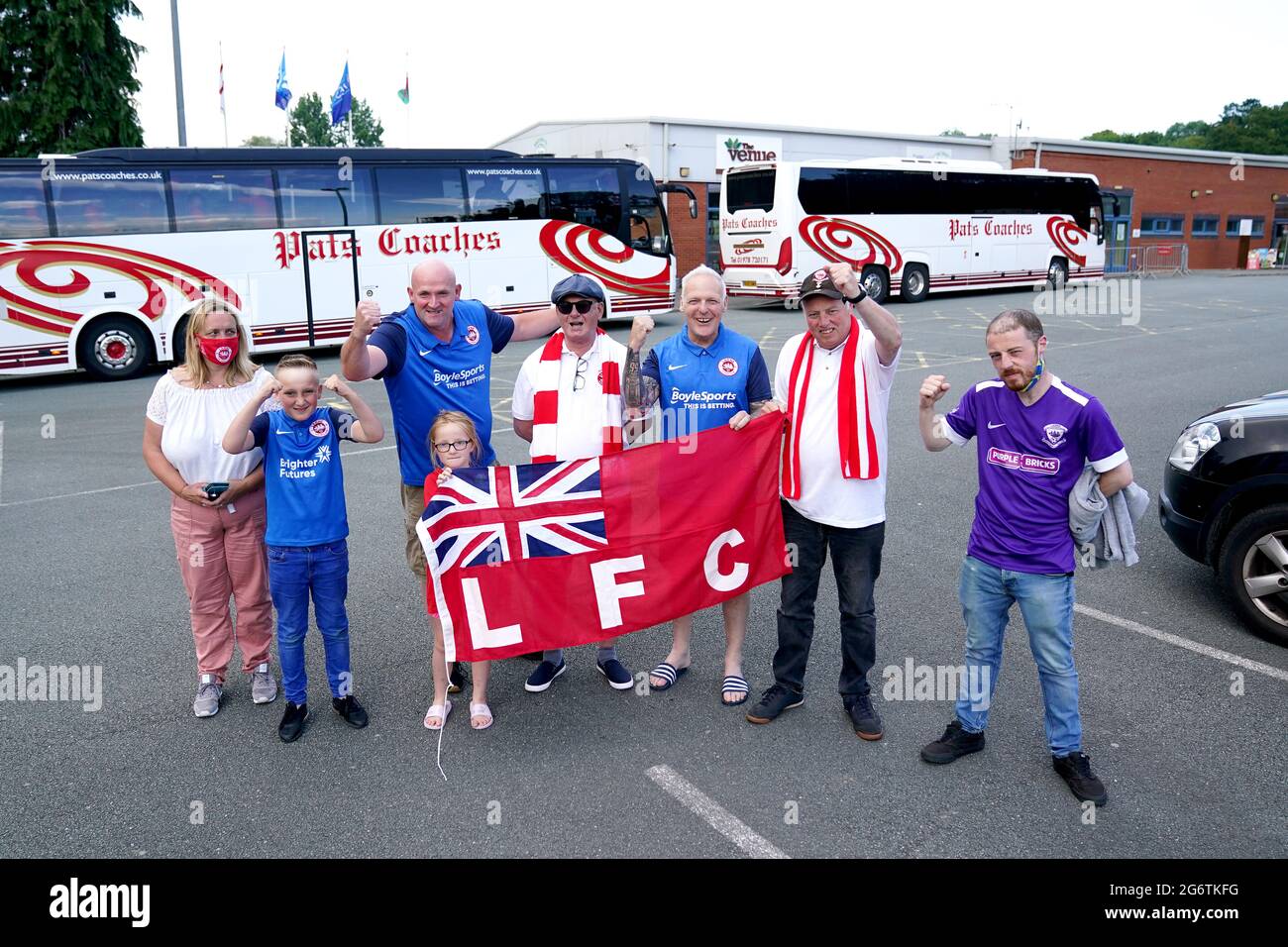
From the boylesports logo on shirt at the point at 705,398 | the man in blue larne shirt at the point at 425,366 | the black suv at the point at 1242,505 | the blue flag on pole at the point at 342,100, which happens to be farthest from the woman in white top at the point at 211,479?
the blue flag on pole at the point at 342,100

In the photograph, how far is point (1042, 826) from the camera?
3.64m

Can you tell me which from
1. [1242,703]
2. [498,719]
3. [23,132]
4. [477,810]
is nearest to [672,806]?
[477,810]

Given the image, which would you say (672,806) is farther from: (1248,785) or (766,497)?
(1248,785)

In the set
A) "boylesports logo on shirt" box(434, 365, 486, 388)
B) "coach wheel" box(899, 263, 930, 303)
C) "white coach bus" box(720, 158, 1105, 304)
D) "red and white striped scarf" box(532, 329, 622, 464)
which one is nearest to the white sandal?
"red and white striped scarf" box(532, 329, 622, 464)

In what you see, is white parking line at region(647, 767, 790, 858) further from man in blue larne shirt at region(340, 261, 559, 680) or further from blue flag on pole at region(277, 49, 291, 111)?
blue flag on pole at region(277, 49, 291, 111)

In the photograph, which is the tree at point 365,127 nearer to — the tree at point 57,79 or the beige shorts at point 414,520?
the tree at point 57,79

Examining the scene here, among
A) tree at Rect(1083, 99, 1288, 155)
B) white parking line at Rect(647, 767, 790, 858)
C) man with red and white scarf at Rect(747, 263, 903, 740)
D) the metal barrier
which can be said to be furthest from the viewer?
tree at Rect(1083, 99, 1288, 155)

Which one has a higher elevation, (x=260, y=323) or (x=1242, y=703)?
(x=260, y=323)

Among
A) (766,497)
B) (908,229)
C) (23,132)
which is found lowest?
(766,497)

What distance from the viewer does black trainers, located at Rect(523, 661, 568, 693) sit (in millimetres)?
4852

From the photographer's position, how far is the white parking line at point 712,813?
3529mm

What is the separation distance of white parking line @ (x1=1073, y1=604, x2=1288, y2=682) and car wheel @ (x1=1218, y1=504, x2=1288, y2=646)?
33 cm

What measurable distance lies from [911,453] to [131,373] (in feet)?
43.7

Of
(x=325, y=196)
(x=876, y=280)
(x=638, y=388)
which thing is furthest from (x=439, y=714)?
(x=876, y=280)
